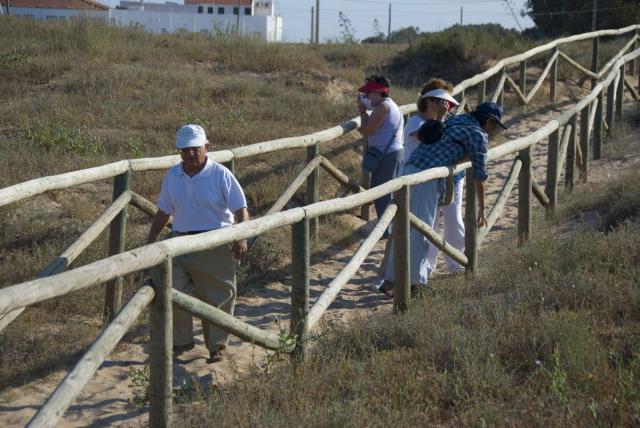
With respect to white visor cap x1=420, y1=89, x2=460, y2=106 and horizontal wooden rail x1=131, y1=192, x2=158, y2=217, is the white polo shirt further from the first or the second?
white visor cap x1=420, y1=89, x2=460, y2=106

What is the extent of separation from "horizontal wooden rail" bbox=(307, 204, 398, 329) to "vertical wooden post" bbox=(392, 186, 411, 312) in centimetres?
7

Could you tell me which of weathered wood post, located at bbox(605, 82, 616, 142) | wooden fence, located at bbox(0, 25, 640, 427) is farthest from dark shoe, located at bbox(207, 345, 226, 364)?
weathered wood post, located at bbox(605, 82, 616, 142)

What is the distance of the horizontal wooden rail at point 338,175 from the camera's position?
8.11 meters

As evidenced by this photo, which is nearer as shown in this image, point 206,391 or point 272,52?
point 206,391

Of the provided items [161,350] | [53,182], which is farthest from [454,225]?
[161,350]

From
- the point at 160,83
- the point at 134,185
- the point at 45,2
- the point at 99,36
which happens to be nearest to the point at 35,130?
the point at 134,185

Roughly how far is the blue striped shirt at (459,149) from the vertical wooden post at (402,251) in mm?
758

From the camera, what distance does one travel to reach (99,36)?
1438 cm

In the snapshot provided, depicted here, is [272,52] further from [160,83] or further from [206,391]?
[206,391]

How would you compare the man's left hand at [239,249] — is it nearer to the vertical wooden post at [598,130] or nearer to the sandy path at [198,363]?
the sandy path at [198,363]

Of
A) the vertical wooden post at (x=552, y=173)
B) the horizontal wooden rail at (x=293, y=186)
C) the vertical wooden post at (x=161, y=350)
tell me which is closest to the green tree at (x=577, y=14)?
the vertical wooden post at (x=552, y=173)

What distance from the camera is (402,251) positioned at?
5801 mm

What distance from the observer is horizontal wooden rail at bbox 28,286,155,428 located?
9.92 feet

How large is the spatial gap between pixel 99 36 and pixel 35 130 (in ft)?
16.5
